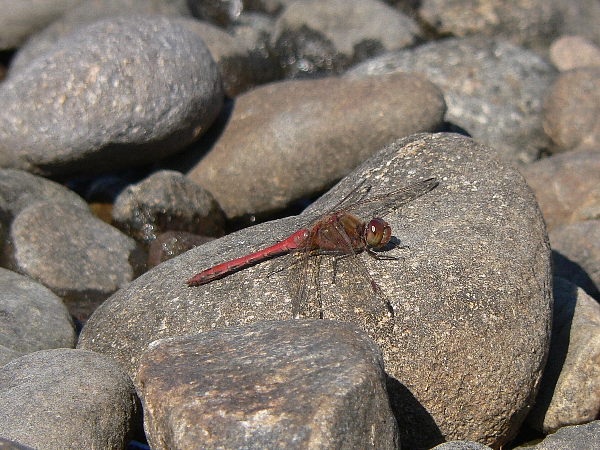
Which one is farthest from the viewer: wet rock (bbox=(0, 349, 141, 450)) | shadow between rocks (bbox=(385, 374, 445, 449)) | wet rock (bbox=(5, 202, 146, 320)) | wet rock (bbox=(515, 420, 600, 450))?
wet rock (bbox=(5, 202, 146, 320))

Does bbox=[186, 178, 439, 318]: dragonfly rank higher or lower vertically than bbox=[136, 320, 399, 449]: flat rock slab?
lower

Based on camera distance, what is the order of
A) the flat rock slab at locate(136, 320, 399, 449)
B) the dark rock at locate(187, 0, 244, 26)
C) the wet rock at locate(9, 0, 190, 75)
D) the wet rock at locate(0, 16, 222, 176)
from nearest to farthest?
the flat rock slab at locate(136, 320, 399, 449)
the wet rock at locate(0, 16, 222, 176)
the wet rock at locate(9, 0, 190, 75)
the dark rock at locate(187, 0, 244, 26)

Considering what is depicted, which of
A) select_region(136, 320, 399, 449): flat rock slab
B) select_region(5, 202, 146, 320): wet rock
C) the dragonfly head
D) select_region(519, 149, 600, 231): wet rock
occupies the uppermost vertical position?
select_region(136, 320, 399, 449): flat rock slab

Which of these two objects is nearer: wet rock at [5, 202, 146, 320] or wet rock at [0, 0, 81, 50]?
wet rock at [5, 202, 146, 320]

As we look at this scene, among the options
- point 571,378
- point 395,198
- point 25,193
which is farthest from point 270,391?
point 25,193

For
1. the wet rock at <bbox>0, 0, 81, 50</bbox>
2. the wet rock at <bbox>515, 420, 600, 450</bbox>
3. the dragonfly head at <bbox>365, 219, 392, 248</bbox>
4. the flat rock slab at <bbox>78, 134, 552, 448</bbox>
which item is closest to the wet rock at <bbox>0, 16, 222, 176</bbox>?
the flat rock slab at <bbox>78, 134, 552, 448</bbox>

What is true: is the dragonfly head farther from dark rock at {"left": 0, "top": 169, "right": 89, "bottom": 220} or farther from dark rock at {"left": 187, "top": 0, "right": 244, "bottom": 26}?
dark rock at {"left": 187, "top": 0, "right": 244, "bottom": 26}

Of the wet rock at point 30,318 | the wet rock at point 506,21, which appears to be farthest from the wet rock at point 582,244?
the wet rock at point 506,21
